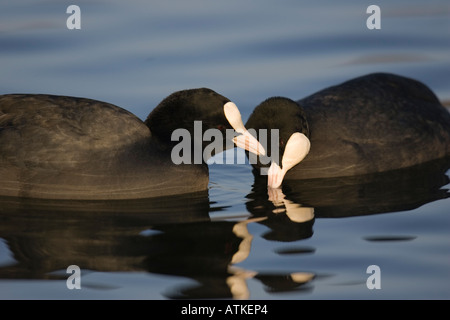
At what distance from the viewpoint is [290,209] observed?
709cm

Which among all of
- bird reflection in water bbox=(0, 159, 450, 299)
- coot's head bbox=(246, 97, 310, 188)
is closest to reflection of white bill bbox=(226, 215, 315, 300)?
bird reflection in water bbox=(0, 159, 450, 299)

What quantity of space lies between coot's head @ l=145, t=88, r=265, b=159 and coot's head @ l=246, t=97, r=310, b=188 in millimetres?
207

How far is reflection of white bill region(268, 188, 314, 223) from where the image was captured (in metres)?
6.86

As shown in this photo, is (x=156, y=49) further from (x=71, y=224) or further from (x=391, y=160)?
(x=71, y=224)

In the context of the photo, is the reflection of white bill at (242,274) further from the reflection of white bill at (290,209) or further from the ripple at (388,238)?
the ripple at (388,238)

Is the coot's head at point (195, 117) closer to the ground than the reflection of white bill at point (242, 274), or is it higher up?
higher up

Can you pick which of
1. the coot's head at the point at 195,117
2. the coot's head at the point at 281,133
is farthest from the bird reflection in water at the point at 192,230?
the coot's head at the point at 195,117

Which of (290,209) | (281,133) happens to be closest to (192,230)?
(290,209)

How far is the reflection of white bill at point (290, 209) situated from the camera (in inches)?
270

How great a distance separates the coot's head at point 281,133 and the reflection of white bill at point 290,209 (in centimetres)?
21

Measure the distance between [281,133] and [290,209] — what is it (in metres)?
0.79

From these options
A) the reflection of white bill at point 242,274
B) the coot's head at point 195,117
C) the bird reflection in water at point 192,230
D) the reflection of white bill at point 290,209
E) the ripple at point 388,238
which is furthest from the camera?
the coot's head at point 195,117

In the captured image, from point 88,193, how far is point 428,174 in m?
2.80
